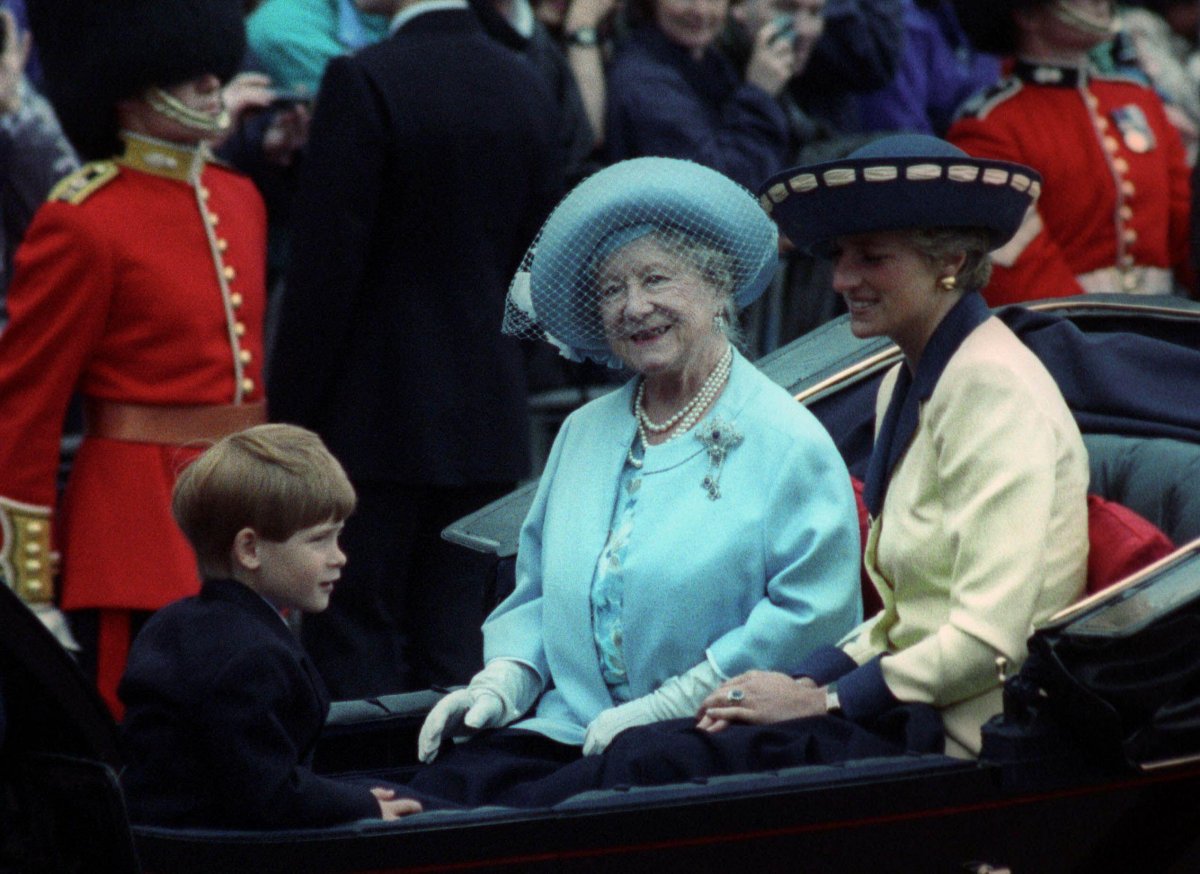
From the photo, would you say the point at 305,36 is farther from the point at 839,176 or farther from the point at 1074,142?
the point at 839,176

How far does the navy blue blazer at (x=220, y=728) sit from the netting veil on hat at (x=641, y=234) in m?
0.91

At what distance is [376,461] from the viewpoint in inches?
228

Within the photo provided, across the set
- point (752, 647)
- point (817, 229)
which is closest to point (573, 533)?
point (752, 647)

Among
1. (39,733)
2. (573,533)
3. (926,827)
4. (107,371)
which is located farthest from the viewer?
(107,371)

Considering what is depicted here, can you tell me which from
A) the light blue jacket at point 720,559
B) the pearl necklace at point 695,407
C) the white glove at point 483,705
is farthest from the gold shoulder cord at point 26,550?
the pearl necklace at point 695,407

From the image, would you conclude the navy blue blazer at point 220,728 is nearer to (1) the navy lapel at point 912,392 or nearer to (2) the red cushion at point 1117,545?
(1) the navy lapel at point 912,392

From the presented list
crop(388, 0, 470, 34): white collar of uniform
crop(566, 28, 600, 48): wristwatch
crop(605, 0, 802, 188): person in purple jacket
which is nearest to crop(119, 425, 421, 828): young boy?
crop(388, 0, 470, 34): white collar of uniform

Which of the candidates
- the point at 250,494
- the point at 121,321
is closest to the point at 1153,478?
the point at 250,494

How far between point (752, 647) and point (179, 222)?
2018mm

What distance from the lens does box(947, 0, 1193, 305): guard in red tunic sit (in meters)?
6.41

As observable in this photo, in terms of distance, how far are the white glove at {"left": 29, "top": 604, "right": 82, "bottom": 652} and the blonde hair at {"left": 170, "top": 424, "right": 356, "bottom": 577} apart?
1510mm

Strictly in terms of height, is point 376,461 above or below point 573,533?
below

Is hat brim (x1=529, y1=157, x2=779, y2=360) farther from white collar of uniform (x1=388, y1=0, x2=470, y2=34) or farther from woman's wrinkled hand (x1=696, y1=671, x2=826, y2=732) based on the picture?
white collar of uniform (x1=388, y1=0, x2=470, y2=34)

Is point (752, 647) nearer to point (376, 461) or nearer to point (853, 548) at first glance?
point (853, 548)
